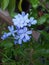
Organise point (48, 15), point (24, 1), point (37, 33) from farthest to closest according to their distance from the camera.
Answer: point (24, 1) → point (48, 15) → point (37, 33)

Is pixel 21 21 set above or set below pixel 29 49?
above

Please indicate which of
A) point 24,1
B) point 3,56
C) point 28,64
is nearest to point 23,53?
point 28,64

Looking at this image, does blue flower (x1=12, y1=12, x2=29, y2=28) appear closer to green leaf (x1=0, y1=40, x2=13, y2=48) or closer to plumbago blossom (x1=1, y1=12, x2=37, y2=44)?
plumbago blossom (x1=1, y1=12, x2=37, y2=44)

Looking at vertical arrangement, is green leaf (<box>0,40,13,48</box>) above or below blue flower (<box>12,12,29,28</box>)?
below

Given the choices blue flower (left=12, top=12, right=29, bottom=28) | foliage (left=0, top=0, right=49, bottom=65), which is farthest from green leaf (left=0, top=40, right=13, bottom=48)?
blue flower (left=12, top=12, right=29, bottom=28)

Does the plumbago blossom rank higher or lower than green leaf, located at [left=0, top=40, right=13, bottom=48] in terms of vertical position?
higher

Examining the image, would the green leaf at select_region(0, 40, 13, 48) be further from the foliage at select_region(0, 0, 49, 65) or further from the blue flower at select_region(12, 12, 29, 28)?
the blue flower at select_region(12, 12, 29, 28)

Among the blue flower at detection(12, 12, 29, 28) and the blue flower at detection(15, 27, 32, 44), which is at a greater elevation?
the blue flower at detection(12, 12, 29, 28)

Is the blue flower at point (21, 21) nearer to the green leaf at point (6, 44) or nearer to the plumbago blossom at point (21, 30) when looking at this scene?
the plumbago blossom at point (21, 30)

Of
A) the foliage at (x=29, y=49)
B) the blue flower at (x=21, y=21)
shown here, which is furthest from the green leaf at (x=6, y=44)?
the blue flower at (x=21, y=21)

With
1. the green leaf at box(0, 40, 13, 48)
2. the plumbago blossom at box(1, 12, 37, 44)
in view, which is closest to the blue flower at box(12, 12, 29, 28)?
the plumbago blossom at box(1, 12, 37, 44)

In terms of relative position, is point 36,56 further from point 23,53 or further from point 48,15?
point 48,15
